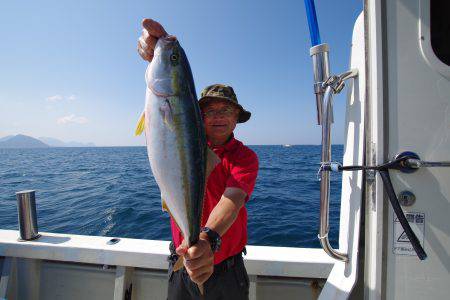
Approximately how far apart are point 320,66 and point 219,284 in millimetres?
2036

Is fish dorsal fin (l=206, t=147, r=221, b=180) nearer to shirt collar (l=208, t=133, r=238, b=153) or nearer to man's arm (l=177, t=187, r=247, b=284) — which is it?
man's arm (l=177, t=187, r=247, b=284)

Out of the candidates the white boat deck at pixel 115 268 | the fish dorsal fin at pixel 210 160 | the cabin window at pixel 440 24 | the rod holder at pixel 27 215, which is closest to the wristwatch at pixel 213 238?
the fish dorsal fin at pixel 210 160

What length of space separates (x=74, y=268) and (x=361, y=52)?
3.81 metres

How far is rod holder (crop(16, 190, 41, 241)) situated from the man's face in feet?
7.64

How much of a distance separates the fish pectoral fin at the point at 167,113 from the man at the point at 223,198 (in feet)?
1.98

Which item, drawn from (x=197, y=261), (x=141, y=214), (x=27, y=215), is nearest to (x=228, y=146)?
(x=197, y=261)

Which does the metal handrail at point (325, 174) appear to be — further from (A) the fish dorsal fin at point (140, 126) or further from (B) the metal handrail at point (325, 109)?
(A) the fish dorsal fin at point (140, 126)

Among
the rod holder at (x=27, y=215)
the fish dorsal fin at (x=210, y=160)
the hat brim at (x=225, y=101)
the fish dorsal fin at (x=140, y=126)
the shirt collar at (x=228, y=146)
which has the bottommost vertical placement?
the rod holder at (x=27, y=215)

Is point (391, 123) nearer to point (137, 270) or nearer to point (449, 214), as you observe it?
point (449, 214)

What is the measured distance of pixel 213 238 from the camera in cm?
189

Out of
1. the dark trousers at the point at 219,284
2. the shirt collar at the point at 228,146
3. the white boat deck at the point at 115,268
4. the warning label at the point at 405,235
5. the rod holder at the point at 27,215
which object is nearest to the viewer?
the warning label at the point at 405,235

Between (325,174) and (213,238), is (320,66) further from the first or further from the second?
(213,238)

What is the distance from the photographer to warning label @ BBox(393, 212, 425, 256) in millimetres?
1488

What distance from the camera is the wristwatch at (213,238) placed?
1849 millimetres
